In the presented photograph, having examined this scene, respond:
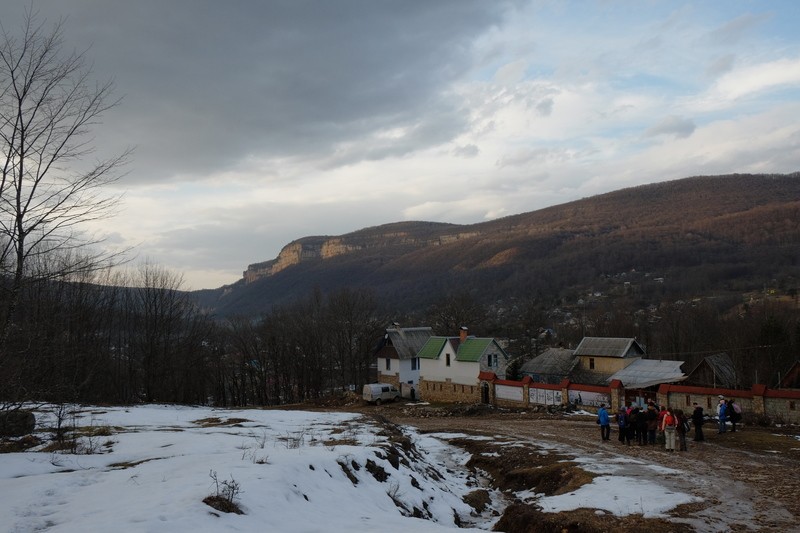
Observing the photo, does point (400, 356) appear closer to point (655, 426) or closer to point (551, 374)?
point (551, 374)

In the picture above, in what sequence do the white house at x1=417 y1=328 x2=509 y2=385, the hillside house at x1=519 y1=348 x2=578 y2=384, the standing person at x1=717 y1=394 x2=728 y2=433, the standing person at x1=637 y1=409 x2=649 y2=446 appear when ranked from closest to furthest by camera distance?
the standing person at x1=637 y1=409 x2=649 y2=446
the standing person at x1=717 y1=394 x2=728 y2=433
the white house at x1=417 y1=328 x2=509 y2=385
the hillside house at x1=519 y1=348 x2=578 y2=384

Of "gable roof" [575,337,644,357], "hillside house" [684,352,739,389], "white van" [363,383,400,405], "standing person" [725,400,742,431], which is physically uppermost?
"gable roof" [575,337,644,357]

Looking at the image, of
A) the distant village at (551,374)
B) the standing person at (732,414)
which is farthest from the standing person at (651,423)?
the distant village at (551,374)

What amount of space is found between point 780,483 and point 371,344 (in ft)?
166

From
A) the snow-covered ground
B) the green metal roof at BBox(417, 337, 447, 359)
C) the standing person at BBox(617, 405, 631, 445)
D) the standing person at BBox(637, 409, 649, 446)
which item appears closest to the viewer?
the snow-covered ground

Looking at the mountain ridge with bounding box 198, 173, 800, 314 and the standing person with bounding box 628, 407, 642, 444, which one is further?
the mountain ridge with bounding box 198, 173, 800, 314

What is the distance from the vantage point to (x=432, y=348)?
48594mm

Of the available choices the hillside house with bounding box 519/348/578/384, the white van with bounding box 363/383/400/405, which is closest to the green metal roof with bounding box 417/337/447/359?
the white van with bounding box 363/383/400/405

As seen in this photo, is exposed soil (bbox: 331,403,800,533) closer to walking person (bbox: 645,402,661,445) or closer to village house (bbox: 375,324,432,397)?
walking person (bbox: 645,402,661,445)

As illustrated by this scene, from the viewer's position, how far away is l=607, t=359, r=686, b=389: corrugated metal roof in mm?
39625

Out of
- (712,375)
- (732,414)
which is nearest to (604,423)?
(732,414)

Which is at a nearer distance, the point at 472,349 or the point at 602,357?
the point at 472,349

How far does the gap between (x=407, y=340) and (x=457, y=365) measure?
8.61 m

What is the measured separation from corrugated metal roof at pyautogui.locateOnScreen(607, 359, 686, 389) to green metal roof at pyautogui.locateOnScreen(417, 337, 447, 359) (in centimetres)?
1449
